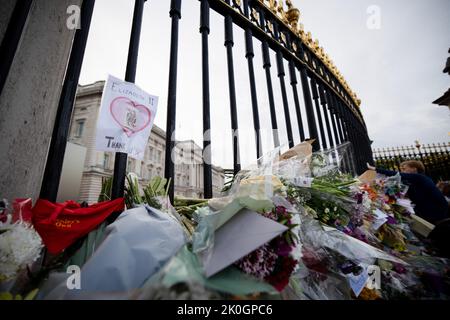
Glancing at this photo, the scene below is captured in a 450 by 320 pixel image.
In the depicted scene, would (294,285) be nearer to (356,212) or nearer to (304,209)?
(304,209)

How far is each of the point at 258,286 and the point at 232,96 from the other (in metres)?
1.84

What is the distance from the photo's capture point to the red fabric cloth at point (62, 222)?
88 cm

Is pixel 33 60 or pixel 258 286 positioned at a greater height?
pixel 33 60

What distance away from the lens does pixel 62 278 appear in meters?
0.64

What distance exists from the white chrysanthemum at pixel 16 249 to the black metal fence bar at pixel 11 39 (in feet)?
2.58

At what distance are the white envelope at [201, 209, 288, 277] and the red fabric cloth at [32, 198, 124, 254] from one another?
62 centimetres

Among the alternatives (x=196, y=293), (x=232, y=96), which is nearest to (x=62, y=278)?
(x=196, y=293)

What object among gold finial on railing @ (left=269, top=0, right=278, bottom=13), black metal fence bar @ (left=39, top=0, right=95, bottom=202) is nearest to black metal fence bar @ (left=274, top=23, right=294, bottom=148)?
gold finial on railing @ (left=269, top=0, right=278, bottom=13)

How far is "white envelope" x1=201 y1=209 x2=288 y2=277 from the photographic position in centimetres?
58

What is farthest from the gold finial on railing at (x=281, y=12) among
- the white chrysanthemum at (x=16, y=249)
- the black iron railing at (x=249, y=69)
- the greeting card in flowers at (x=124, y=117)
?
the white chrysanthemum at (x=16, y=249)

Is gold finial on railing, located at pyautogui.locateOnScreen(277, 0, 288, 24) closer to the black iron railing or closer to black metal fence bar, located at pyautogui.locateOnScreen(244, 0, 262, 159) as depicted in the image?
the black iron railing

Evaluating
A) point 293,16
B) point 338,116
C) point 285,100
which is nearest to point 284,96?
point 285,100

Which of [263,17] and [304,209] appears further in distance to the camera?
[263,17]

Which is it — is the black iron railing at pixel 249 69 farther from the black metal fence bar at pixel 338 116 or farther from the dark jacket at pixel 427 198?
the dark jacket at pixel 427 198
